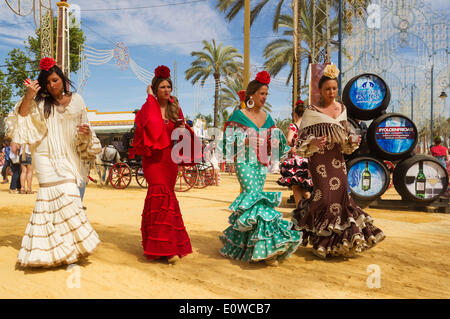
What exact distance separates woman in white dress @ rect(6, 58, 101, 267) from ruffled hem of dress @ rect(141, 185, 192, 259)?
1.81 ft

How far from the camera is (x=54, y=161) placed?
11.8 feet

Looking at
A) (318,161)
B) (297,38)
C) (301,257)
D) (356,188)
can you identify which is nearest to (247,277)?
(301,257)

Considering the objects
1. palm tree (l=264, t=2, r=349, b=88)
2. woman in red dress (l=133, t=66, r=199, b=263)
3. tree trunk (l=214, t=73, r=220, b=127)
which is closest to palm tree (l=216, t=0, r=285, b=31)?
palm tree (l=264, t=2, r=349, b=88)

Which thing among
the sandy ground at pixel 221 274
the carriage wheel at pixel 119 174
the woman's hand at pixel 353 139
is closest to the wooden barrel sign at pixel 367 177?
the sandy ground at pixel 221 274

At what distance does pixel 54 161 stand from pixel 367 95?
656 centimetres

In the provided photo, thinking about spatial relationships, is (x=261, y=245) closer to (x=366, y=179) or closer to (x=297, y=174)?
(x=297, y=174)

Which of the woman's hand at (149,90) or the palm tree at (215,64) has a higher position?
the palm tree at (215,64)

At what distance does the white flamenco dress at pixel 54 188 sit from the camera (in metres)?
3.43

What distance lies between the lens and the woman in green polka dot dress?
12.6 feet

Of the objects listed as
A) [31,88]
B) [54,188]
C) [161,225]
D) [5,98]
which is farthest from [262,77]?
[5,98]

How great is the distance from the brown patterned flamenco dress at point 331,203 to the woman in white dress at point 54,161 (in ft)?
7.80

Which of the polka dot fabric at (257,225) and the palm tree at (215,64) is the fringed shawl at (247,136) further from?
the palm tree at (215,64)

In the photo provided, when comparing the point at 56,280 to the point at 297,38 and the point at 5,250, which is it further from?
the point at 297,38

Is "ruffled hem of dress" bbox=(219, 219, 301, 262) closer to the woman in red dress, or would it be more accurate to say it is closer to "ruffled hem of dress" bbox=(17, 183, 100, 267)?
the woman in red dress
